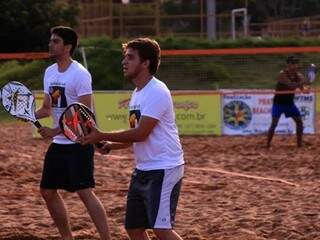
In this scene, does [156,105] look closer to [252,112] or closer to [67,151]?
[67,151]

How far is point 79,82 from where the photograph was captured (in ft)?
22.5

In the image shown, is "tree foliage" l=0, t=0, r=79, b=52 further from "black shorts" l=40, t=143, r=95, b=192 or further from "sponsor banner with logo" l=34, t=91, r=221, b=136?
"black shorts" l=40, t=143, r=95, b=192

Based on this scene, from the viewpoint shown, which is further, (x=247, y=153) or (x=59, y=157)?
(x=247, y=153)

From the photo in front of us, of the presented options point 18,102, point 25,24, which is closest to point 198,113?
point 18,102

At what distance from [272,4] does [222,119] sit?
148 feet

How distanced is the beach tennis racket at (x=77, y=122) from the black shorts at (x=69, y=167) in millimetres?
904

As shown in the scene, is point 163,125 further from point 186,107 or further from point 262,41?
point 262,41

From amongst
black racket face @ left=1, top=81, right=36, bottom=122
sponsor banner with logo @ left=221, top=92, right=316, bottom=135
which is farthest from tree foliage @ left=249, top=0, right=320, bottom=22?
black racket face @ left=1, top=81, right=36, bottom=122

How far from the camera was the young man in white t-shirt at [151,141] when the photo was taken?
5.59 meters

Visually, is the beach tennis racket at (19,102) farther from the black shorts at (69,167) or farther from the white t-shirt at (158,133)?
the white t-shirt at (158,133)

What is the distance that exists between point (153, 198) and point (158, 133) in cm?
41

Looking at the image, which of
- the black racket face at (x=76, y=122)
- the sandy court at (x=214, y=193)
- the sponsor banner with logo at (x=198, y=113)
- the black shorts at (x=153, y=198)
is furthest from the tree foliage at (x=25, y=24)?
the black shorts at (x=153, y=198)

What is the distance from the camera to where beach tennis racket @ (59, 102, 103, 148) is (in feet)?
18.7

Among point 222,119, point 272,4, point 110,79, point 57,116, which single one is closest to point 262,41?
point 110,79
